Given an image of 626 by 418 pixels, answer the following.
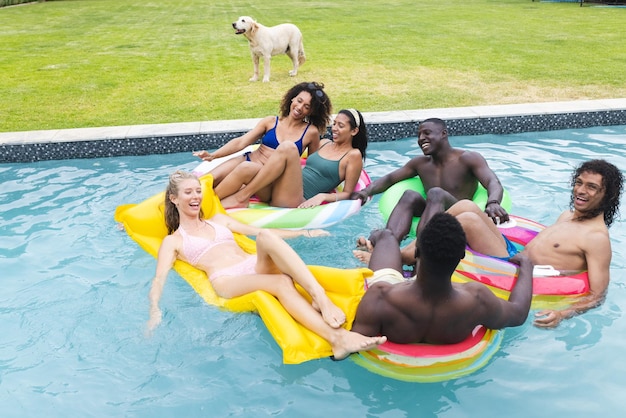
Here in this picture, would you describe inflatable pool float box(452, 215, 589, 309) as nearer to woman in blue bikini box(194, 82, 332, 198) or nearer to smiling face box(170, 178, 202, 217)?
smiling face box(170, 178, 202, 217)

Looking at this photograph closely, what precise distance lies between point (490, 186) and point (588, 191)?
0.92 metres

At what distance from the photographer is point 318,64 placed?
11227 mm

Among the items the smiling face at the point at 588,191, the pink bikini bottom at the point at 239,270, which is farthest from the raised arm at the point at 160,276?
the smiling face at the point at 588,191

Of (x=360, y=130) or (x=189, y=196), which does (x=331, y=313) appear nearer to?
(x=189, y=196)

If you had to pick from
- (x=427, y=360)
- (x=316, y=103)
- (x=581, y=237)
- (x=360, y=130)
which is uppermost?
(x=316, y=103)

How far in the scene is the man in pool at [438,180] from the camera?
14.6 ft

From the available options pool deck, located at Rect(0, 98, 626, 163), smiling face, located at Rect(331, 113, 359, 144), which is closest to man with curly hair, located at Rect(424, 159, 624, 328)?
smiling face, located at Rect(331, 113, 359, 144)

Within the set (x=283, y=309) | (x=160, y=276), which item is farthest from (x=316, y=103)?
(x=283, y=309)

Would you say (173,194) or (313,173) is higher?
(173,194)

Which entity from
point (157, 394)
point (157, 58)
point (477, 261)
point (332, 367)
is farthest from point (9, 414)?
point (157, 58)

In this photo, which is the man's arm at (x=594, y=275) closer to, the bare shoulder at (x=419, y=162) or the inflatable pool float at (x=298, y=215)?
the bare shoulder at (x=419, y=162)

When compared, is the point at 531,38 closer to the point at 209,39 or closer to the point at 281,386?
the point at 209,39

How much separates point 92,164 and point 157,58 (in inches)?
229

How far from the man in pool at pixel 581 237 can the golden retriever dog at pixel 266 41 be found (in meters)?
6.48
